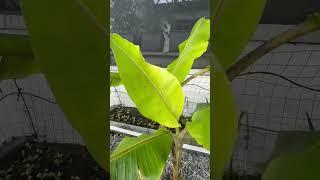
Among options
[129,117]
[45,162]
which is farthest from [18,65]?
[129,117]

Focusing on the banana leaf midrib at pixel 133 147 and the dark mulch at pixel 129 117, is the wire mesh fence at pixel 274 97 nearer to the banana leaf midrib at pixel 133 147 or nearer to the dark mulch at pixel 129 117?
the banana leaf midrib at pixel 133 147

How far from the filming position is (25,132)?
35 cm

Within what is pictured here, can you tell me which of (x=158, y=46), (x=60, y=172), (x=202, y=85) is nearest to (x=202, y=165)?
(x=202, y=85)

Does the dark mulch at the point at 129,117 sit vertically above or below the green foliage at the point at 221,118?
below

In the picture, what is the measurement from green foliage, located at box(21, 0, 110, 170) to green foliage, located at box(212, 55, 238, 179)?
9 centimetres

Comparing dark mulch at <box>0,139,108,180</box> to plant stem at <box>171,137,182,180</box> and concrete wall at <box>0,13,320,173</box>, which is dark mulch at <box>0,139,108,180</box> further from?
plant stem at <box>171,137,182,180</box>

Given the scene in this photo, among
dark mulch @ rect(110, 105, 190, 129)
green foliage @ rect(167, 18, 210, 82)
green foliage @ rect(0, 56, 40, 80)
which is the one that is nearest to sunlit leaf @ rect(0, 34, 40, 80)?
green foliage @ rect(0, 56, 40, 80)

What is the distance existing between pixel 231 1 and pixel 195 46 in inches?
9.4

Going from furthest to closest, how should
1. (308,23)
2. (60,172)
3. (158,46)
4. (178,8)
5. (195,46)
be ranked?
(158,46)
(178,8)
(195,46)
(60,172)
(308,23)

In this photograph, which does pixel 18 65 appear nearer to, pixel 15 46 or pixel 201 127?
pixel 15 46

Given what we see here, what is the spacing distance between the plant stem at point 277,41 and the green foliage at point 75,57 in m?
0.11

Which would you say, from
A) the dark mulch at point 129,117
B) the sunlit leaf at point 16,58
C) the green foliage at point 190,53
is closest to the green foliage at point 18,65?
the sunlit leaf at point 16,58

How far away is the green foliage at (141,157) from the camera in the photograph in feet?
1.32

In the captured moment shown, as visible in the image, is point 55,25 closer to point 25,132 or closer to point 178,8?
point 25,132
